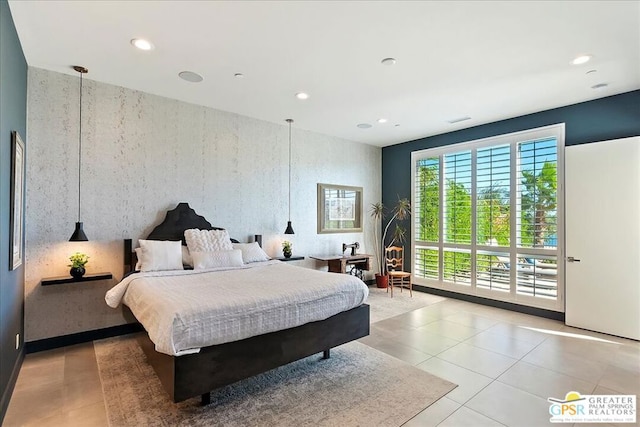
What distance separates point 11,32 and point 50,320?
2.84 m

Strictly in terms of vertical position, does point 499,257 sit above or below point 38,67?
below

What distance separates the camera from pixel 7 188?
8.21 ft

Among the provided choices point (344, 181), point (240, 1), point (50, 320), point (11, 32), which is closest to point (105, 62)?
point (11, 32)

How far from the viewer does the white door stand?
148 inches

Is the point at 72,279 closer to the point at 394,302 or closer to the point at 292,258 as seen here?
the point at 292,258

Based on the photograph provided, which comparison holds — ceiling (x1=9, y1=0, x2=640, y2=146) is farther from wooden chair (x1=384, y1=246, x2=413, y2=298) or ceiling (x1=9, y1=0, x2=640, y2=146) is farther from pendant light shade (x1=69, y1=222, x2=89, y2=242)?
A: wooden chair (x1=384, y1=246, x2=413, y2=298)

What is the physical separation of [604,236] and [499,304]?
1762 millimetres

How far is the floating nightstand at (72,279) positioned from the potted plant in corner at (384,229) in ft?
15.6

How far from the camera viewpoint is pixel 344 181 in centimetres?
640

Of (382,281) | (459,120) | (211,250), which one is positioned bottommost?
(382,281)

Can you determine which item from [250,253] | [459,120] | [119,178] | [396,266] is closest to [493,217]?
[459,120]

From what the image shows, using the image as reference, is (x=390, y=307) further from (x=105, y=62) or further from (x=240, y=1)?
(x=105, y=62)

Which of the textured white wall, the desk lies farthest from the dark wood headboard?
the desk

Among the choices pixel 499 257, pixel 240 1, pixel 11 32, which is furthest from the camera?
pixel 499 257
